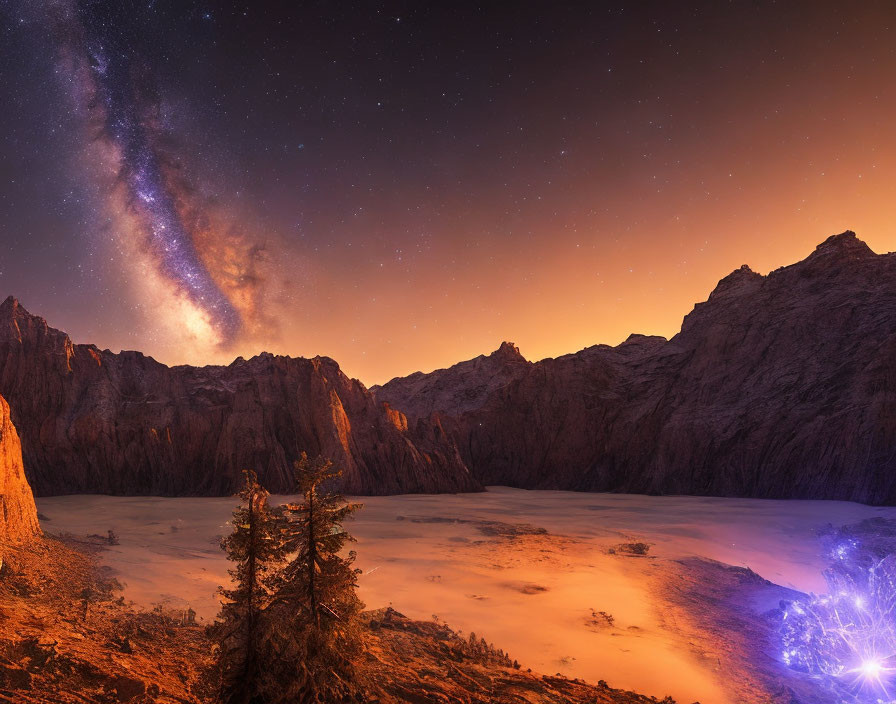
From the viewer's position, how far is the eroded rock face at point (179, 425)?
39.7 m

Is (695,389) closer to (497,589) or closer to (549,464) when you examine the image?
(549,464)

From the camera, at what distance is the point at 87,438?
40.0m

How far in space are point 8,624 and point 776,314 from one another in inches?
2258

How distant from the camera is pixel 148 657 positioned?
5.96 meters

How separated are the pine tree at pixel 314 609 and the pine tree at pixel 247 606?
146 millimetres

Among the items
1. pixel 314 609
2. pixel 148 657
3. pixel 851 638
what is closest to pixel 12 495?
pixel 148 657

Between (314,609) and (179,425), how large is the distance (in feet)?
148

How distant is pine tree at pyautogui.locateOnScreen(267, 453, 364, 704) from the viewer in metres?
4.52

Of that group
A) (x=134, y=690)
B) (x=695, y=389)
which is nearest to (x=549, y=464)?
(x=695, y=389)

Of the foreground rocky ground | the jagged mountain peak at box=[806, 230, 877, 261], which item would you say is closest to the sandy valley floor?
the foreground rocky ground

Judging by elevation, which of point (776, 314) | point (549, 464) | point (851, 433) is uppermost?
point (776, 314)

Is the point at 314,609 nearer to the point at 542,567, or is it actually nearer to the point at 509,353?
the point at 542,567

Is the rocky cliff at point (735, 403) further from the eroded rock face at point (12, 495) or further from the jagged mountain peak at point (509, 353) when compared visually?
the eroded rock face at point (12, 495)

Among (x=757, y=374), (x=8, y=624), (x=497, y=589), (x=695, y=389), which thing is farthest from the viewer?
(x=695, y=389)
